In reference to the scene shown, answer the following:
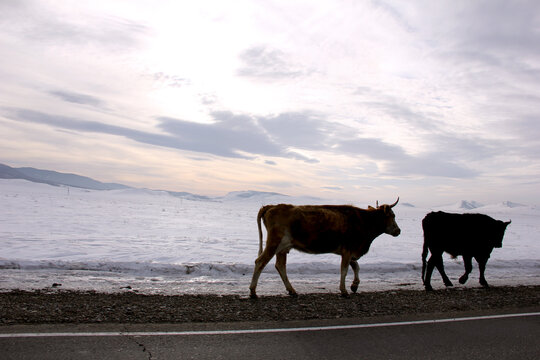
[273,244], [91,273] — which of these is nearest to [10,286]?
[91,273]

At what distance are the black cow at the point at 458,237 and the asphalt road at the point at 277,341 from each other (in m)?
3.98

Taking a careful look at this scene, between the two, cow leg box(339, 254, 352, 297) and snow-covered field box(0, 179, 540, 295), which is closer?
cow leg box(339, 254, 352, 297)

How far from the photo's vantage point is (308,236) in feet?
26.2

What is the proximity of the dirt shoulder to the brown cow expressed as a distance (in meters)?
0.71

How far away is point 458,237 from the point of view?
998cm

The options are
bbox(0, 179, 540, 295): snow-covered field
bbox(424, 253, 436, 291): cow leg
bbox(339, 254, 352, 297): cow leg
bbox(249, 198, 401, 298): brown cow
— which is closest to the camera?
bbox(249, 198, 401, 298): brown cow

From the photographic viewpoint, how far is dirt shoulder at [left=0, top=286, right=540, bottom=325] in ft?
19.1

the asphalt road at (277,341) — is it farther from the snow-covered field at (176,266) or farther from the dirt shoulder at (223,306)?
the snow-covered field at (176,266)

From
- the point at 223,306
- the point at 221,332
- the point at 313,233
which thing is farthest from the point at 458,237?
the point at 221,332

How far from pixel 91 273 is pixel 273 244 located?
526 cm

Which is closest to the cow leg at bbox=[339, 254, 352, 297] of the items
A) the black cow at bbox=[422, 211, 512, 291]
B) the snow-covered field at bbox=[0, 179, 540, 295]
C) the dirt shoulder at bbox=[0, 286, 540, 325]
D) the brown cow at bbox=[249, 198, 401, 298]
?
the brown cow at bbox=[249, 198, 401, 298]

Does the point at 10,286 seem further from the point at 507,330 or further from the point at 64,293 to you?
the point at 507,330

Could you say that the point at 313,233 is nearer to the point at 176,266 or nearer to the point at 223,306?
the point at 223,306

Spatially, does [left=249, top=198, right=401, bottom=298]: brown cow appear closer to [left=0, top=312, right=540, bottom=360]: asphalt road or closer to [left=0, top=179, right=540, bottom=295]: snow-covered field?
[left=0, top=179, right=540, bottom=295]: snow-covered field
